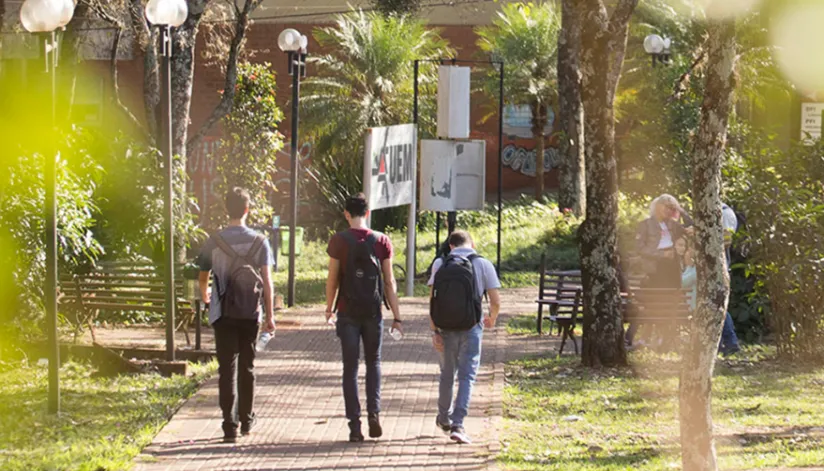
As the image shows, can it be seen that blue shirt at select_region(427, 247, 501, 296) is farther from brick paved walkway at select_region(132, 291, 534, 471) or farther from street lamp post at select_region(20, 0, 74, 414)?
street lamp post at select_region(20, 0, 74, 414)

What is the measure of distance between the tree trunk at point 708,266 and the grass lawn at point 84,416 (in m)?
3.44

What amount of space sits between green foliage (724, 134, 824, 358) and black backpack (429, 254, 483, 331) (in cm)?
491

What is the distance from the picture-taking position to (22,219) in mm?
12867

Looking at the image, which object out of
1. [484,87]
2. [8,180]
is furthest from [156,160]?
[484,87]

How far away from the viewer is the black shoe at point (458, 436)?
901 centimetres

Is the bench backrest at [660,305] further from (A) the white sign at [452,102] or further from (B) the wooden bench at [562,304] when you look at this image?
(A) the white sign at [452,102]

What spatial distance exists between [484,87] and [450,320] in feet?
88.4

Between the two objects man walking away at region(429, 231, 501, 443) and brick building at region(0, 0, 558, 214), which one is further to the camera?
brick building at region(0, 0, 558, 214)

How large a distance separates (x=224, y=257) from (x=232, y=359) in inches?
27.4

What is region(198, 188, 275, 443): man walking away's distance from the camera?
8906 millimetres

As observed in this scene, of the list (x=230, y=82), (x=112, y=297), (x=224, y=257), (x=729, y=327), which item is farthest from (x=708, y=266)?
(x=230, y=82)

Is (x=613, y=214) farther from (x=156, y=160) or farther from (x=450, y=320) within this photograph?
(x=156, y=160)

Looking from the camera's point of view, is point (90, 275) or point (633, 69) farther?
point (633, 69)

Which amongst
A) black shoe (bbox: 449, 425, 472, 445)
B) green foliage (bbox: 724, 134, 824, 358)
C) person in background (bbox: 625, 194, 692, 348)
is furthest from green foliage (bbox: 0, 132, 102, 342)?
green foliage (bbox: 724, 134, 824, 358)
